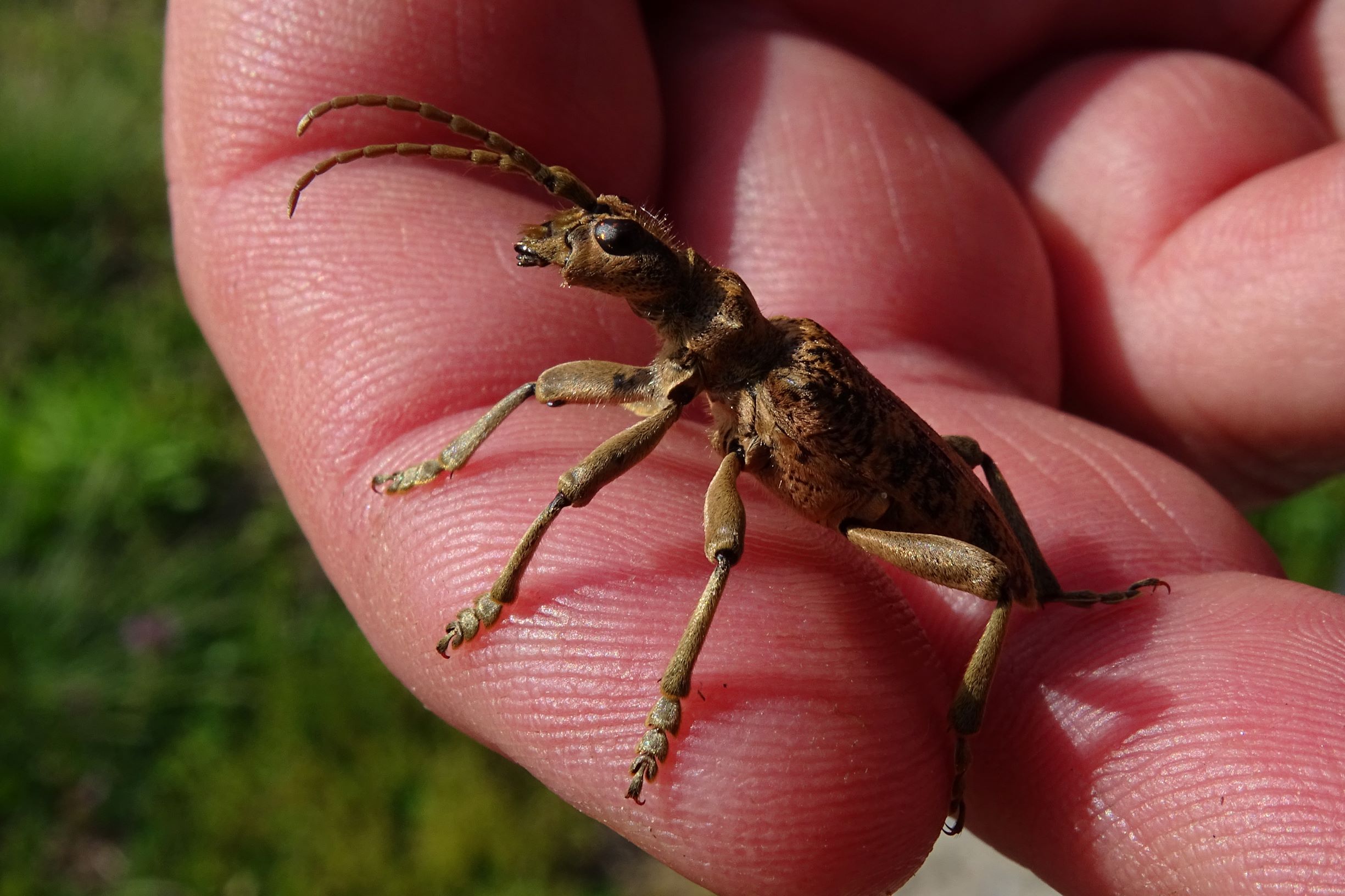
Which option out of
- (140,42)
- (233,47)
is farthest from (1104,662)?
(140,42)

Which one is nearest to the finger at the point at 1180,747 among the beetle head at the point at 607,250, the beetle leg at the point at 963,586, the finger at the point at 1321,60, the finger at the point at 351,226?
the beetle leg at the point at 963,586

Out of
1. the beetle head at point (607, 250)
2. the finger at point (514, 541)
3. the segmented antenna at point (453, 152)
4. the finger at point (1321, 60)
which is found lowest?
the finger at point (514, 541)

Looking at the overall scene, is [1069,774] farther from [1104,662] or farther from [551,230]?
[551,230]

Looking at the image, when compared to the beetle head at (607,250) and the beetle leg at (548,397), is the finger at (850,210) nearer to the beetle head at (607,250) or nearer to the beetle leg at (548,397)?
the beetle head at (607,250)

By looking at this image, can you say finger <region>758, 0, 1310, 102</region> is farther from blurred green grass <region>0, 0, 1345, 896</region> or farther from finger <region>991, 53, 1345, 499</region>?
blurred green grass <region>0, 0, 1345, 896</region>

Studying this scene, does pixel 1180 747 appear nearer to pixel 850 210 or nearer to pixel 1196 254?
pixel 850 210

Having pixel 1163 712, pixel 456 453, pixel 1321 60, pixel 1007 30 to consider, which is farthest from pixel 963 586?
pixel 1321 60
